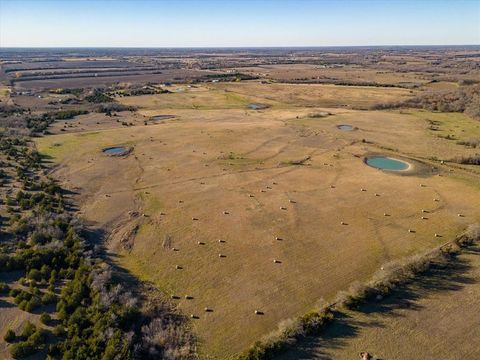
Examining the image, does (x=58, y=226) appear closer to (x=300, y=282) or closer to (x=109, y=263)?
(x=109, y=263)

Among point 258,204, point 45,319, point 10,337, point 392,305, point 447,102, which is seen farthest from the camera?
point 447,102

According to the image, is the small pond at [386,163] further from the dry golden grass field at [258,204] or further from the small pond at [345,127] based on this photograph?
the small pond at [345,127]

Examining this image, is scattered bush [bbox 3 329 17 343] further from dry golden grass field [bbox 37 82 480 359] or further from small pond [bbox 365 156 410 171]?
small pond [bbox 365 156 410 171]

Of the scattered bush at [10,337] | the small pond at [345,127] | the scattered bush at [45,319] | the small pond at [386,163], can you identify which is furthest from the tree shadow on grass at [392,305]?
the small pond at [345,127]

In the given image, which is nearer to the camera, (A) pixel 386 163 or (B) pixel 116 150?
(A) pixel 386 163

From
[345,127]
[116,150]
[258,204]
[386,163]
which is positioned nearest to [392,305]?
[258,204]

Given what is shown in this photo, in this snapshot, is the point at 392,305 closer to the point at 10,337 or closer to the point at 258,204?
the point at 258,204

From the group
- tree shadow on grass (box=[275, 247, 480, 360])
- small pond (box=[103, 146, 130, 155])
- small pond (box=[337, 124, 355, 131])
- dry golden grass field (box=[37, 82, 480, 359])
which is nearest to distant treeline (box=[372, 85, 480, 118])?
dry golden grass field (box=[37, 82, 480, 359])

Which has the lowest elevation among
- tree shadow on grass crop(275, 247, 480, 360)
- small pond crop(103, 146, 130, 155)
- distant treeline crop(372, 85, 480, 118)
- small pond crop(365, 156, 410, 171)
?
tree shadow on grass crop(275, 247, 480, 360)
